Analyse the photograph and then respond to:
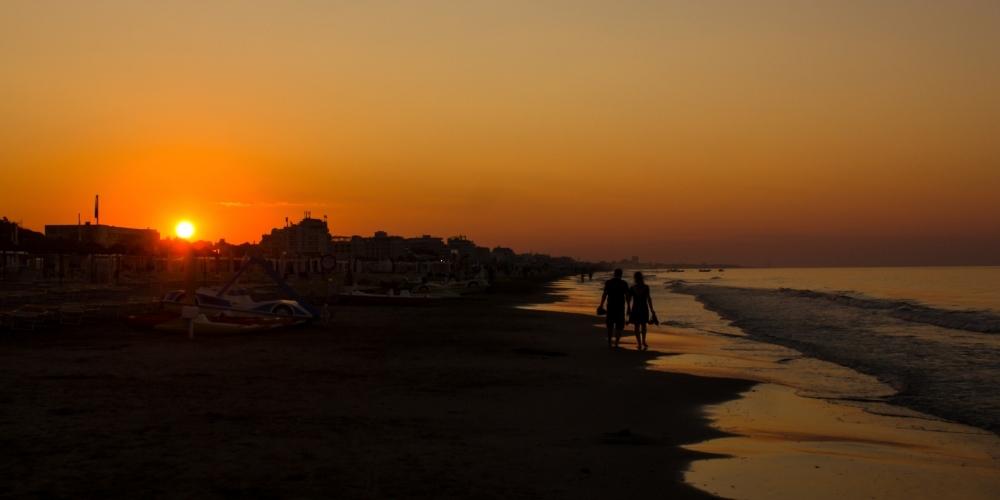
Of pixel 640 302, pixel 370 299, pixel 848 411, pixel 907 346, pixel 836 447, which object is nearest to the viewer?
pixel 836 447

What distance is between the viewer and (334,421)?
32.8 ft

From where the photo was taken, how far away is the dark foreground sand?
7.18m

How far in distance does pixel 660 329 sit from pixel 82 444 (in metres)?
24.0

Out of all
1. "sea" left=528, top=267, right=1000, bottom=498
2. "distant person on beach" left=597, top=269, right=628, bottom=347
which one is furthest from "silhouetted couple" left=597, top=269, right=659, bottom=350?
"sea" left=528, top=267, right=1000, bottom=498

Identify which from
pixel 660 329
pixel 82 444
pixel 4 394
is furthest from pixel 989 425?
pixel 660 329

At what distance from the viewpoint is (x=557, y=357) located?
1920 cm

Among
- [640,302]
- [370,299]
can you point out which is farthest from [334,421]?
[370,299]

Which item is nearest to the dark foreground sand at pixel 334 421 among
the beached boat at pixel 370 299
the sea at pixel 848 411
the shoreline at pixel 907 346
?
the sea at pixel 848 411

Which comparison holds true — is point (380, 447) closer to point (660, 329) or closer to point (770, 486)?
point (770, 486)

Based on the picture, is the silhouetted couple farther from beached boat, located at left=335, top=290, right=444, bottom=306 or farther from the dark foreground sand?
beached boat, located at left=335, top=290, right=444, bottom=306

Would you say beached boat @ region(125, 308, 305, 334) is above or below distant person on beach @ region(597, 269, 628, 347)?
below

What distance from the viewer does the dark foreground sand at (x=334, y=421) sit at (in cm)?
718

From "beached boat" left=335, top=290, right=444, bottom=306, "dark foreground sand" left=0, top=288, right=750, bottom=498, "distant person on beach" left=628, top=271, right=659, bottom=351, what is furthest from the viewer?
"beached boat" left=335, top=290, right=444, bottom=306

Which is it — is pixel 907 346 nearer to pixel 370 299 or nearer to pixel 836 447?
pixel 836 447
